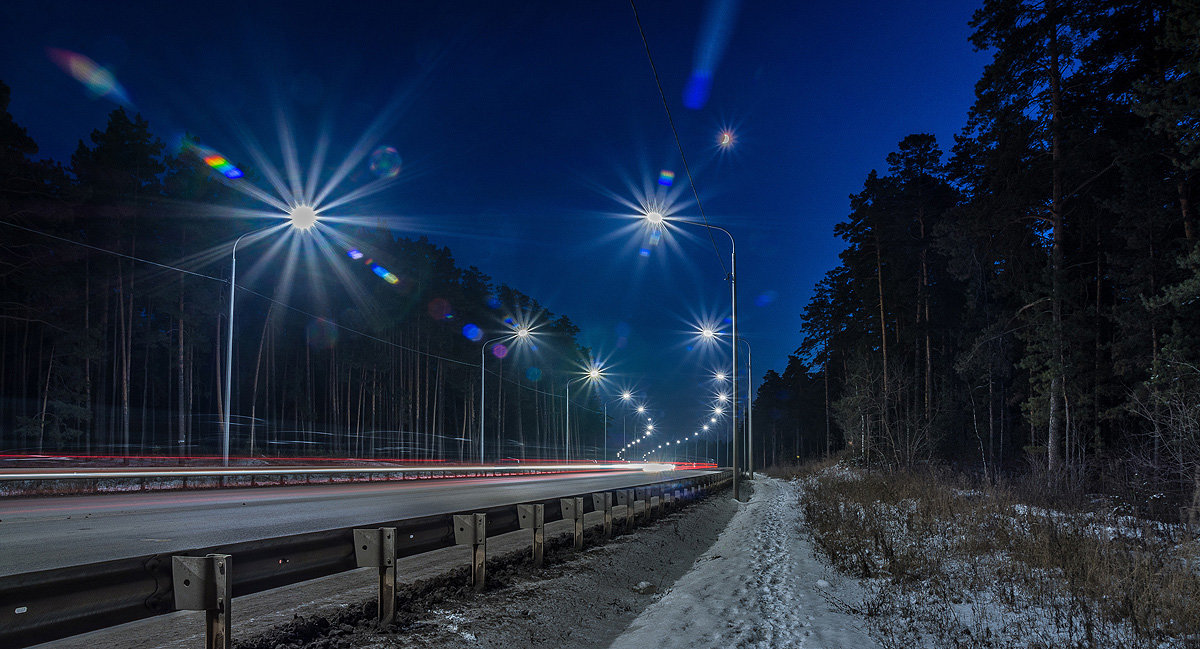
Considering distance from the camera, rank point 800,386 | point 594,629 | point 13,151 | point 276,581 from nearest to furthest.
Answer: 1. point 276,581
2. point 594,629
3. point 13,151
4. point 800,386

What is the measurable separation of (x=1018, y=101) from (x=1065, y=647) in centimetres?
2028

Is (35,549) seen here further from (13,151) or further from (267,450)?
(267,450)

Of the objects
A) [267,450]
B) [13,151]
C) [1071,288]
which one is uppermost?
[13,151]

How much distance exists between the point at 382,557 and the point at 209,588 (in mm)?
1667

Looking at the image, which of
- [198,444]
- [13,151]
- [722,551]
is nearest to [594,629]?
[722,551]

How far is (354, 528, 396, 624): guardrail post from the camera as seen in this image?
542cm

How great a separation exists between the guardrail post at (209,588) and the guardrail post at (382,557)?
146 cm

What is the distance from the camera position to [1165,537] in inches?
381

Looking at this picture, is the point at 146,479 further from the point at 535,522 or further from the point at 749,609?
the point at 749,609

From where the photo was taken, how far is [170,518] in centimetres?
1209

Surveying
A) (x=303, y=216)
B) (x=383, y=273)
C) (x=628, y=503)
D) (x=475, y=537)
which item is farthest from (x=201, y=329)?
(x=475, y=537)

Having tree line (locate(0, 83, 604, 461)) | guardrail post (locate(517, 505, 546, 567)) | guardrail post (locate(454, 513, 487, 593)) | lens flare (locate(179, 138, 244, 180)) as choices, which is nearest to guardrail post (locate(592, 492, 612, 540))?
guardrail post (locate(517, 505, 546, 567))

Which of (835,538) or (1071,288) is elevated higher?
(1071,288)

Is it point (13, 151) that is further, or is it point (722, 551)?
point (13, 151)
